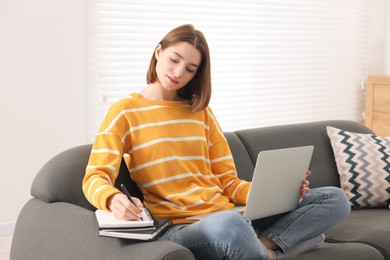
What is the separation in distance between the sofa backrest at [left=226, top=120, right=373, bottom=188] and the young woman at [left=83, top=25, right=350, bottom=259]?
49 cm

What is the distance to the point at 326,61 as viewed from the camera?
5070mm

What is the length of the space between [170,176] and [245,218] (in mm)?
386

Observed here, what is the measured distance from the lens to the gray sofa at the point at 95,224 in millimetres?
1870

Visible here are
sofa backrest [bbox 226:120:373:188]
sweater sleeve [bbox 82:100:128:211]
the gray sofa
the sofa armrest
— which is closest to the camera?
the sofa armrest

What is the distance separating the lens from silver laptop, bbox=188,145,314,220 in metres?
2.03

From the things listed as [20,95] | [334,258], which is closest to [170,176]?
[334,258]

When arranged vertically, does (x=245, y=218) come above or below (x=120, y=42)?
below

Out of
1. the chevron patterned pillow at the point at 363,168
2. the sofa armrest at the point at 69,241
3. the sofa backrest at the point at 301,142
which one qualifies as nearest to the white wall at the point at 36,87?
the sofa backrest at the point at 301,142

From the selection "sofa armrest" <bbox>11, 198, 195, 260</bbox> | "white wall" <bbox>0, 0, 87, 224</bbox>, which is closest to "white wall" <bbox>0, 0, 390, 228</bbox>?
"white wall" <bbox>0, 0, 87, 224</bbox>

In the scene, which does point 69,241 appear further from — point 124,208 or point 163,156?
point 163,156

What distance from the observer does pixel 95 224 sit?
196cm

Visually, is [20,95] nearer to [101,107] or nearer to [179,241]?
[101,107]

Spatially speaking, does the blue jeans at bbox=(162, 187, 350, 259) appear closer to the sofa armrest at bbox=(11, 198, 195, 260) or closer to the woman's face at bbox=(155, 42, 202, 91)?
the sofa armrest at bbox=(11, 198, 195, 260)

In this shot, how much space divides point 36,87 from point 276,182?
187 cm
